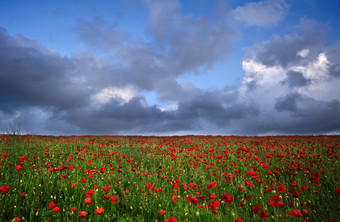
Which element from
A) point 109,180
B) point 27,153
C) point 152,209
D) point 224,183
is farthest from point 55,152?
point 224,183

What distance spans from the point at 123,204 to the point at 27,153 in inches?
242

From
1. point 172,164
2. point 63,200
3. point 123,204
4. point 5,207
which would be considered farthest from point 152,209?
point 172,164

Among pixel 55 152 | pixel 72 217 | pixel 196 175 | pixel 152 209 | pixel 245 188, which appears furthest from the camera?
→ pixel 55 152

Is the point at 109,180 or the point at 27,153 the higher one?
the point at 27,153

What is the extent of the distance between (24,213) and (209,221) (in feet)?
10.8

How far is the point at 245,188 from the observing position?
5.06 metres

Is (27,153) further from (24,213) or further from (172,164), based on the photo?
(172,164)

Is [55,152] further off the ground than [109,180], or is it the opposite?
[55,152]

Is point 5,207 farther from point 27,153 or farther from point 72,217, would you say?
point 27,153

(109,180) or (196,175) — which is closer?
(109,180)

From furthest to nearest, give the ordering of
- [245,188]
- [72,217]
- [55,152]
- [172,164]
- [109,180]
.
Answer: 1. [55,152]
2. [172,164]
3. [109,180]
4. [245,188]
5. [72,217]

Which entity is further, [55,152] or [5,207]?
[55,152]

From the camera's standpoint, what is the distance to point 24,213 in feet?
11.7

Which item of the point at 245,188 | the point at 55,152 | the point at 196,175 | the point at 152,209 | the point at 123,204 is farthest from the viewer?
the point at 55,152
